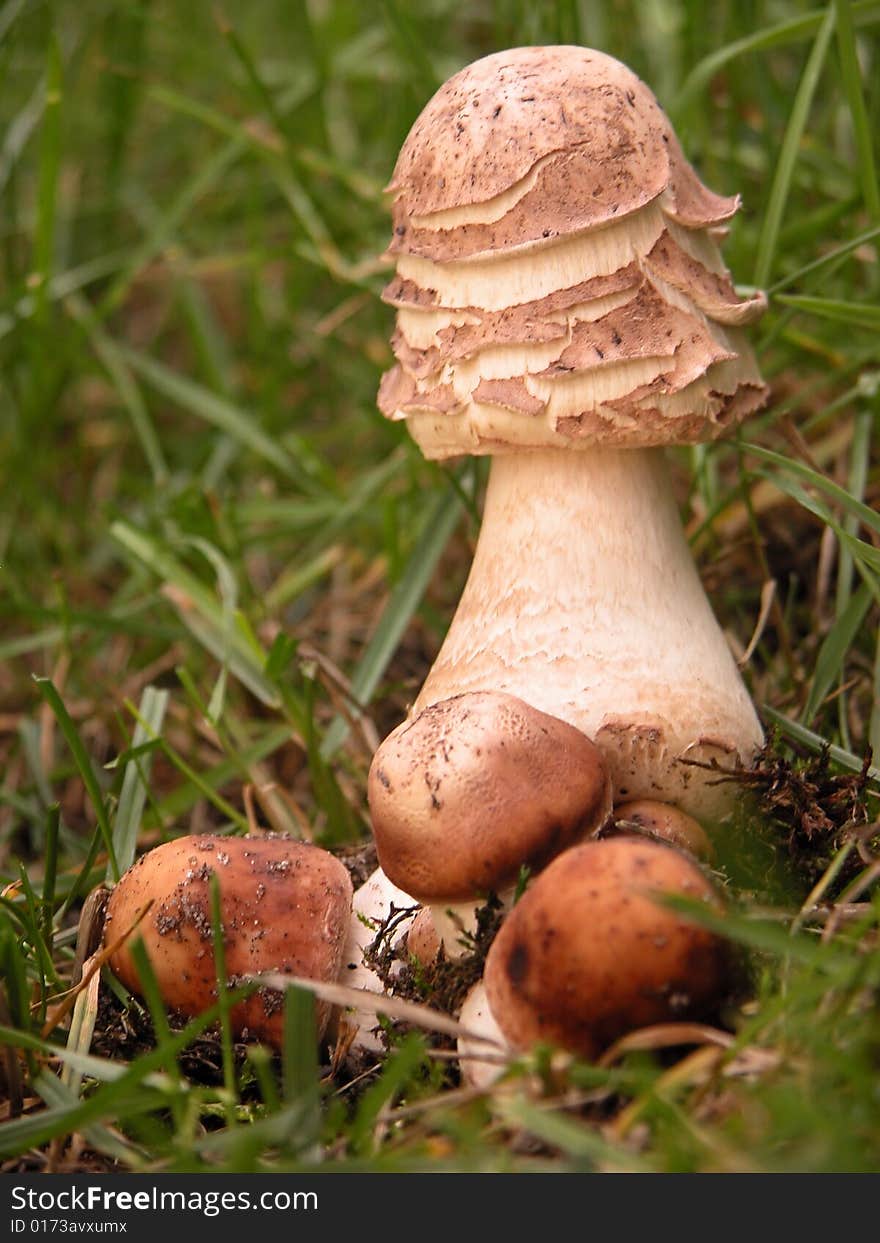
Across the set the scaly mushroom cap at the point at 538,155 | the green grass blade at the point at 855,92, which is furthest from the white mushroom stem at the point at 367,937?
the green grass blade at the point at 855,92

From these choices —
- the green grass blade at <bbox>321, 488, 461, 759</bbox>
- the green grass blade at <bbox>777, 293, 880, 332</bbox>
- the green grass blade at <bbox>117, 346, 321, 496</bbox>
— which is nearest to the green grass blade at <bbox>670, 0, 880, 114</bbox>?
the green grass blade at <bbox>777, 293, 880, 332</bbox>

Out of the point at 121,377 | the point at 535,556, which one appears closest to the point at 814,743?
the point at 535,556

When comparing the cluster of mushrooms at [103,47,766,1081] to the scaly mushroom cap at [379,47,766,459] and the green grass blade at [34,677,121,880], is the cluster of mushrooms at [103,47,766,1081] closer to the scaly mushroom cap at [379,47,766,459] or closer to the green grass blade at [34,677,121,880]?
the scaly mushroom cap at [379,47,766,459]

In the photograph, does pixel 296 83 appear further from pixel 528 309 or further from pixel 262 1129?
pixel 262 1129

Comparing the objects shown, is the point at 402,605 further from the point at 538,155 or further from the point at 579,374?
the point at 538,155
